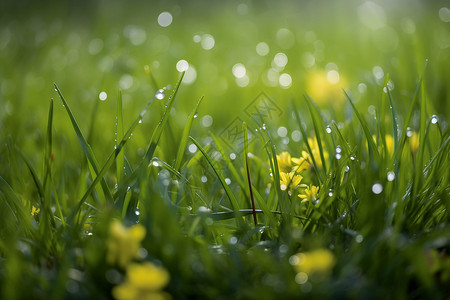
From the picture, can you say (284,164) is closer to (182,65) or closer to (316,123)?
(316,123)

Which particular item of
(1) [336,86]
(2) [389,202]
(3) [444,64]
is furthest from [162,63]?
(2) [389,202]

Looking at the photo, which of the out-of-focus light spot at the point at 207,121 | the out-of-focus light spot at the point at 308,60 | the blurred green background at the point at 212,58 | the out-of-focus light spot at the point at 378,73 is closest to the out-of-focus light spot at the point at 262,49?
the blurred green background at the point at 212,58

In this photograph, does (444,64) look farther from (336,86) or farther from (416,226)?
(416,226)

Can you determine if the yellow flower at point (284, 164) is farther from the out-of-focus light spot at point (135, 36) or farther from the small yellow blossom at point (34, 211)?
the out-of-focus light spot at point (135, 36)

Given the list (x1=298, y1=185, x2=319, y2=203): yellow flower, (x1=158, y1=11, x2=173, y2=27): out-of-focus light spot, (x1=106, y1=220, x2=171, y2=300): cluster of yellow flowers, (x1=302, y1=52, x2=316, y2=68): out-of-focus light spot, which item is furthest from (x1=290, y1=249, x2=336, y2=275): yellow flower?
(x1=158, y1=11, x2=173, y2=27): out-of-focus light spot

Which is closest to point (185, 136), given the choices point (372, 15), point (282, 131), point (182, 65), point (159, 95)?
point (159, 95)

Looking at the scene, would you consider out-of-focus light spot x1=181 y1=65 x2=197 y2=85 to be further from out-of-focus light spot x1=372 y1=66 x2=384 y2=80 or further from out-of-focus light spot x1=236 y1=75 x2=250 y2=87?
out-of-focus light spot x1=372 y1=66 x2=384 y2=80
